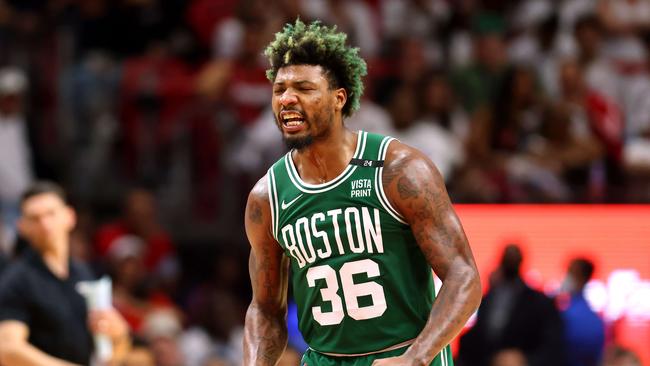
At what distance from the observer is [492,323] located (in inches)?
379

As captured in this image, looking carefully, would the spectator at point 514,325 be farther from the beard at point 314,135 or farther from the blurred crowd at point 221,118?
the beard at point 314,135

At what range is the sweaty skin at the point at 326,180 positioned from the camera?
193 inches

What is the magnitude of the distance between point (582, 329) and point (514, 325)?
83 cm

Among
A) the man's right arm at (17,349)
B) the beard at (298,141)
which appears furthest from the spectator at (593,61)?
the beard at (298,141)

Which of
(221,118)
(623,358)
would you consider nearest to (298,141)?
(623,358)

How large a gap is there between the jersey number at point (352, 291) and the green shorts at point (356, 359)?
6.3 inches

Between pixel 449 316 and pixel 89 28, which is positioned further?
pixel 89 28

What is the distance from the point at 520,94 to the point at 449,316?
25.3ft

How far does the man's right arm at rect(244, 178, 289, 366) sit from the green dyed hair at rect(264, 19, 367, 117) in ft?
1.82

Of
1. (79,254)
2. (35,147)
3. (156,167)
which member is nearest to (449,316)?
(79,254)

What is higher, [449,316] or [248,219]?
[248,219]

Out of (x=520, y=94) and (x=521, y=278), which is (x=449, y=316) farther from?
(x=520, y=94)

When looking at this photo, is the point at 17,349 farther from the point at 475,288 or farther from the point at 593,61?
the point at 593,61

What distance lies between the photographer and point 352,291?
5.16 m
